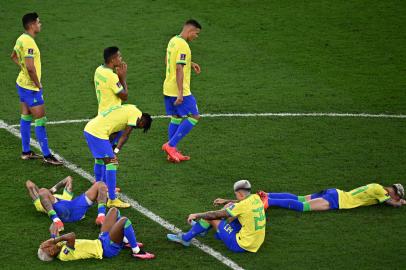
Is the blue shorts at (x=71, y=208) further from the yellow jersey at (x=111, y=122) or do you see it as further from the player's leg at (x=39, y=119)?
the player's leg at (x=39, y=119)

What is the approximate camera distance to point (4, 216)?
547 inches

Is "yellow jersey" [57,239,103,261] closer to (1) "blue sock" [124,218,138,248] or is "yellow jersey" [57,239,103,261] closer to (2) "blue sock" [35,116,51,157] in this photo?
(1) "blue sock" [124,218,138,248]

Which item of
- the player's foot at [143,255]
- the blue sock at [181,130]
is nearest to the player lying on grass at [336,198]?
the player's foot at [143,255]

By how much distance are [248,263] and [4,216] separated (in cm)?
423

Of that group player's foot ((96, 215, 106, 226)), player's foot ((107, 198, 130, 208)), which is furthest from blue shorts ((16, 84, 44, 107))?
player's foot ((96, 215, 106, 226))

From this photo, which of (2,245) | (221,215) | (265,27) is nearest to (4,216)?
(2,245)

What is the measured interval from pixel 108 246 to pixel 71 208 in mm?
1345

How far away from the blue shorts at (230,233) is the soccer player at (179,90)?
3359mm

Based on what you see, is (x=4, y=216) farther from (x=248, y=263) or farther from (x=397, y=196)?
(x=397, y=196)

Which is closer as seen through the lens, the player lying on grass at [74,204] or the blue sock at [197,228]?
the blue sock at [197,228]

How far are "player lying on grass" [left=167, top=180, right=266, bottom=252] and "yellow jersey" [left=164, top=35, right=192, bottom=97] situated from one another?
384 centimetres

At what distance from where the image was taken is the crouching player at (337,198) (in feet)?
46.4

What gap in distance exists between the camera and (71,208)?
13.6 metres

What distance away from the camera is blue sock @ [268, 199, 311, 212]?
14125mm
